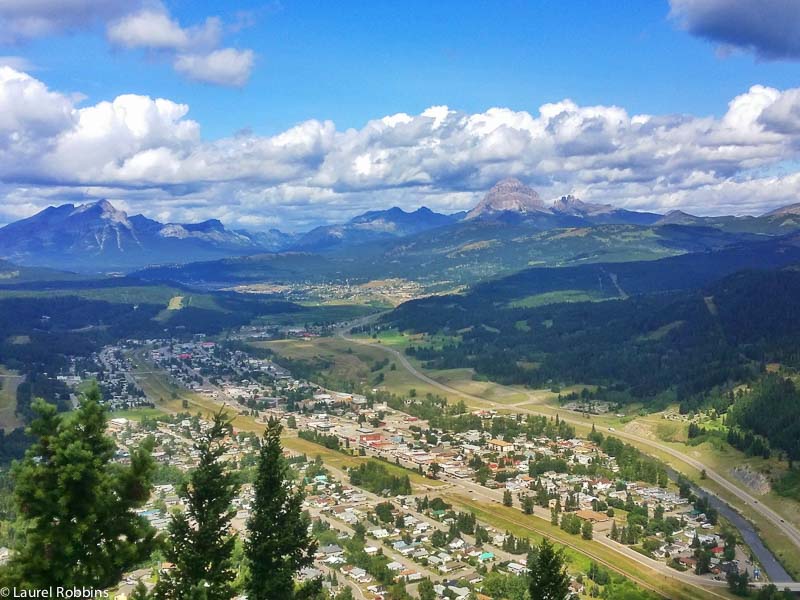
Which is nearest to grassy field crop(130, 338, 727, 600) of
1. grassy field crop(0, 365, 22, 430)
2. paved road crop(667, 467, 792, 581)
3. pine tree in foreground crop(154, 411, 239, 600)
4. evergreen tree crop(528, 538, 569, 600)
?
paved road crop(667, 467, 792, 581)

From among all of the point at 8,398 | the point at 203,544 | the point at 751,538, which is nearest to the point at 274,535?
the point at 203,544

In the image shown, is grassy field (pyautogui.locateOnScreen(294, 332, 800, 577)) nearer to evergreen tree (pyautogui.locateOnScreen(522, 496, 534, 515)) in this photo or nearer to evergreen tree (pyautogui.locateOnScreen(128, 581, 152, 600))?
evergreen tree (pyautogui.locateOnScreen(522, 496, 534, 515))

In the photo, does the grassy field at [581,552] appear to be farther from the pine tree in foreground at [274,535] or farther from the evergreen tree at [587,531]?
the pine tree in foreground at [274,535]

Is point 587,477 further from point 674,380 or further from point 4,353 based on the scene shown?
point 4,353

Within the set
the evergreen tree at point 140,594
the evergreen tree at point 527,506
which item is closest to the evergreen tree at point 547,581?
the evergreen tree at point 140,594

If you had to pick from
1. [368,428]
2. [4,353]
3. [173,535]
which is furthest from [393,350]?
[173,535]

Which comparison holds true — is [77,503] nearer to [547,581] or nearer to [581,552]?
[547,581]
